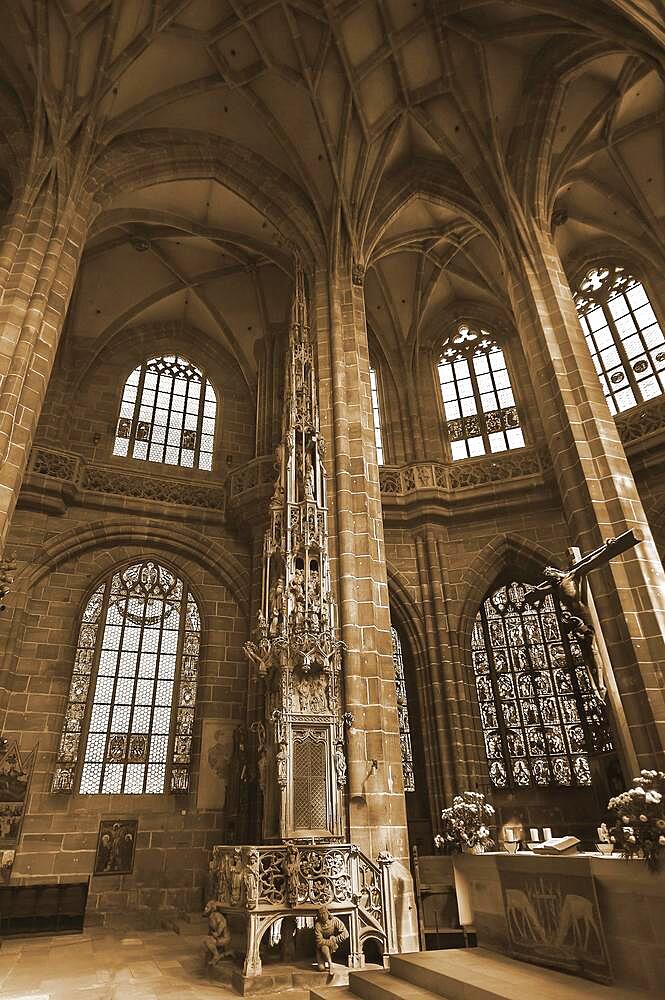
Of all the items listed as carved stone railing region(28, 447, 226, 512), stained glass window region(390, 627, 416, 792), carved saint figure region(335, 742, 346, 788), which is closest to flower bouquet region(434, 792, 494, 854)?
carved saint figure region(335, 742, 346, 788)

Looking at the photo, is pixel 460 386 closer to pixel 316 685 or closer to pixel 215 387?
pixel 215 387

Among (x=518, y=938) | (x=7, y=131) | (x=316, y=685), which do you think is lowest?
(x=518, y=938)

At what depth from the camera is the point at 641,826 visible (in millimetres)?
4578

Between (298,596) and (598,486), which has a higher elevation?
(598,486)

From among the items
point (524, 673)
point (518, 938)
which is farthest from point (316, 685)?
point (524, 673)

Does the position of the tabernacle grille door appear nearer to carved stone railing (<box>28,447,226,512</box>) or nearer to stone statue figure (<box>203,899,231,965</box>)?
stone statue figure (<box>203,899,231,965</box>)

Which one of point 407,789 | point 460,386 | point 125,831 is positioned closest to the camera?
point 125,831

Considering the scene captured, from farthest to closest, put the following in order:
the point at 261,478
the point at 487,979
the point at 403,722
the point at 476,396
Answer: the point at 476,396, the point at 261,478, the point at 403,722, the point at 487,979

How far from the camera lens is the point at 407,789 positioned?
43.0 feet

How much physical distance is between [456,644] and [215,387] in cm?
935

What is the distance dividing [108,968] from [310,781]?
2.84 meters

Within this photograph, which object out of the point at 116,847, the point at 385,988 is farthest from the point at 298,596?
the point at 116,847

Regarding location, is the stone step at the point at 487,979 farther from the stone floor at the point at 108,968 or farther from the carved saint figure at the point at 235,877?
the carved saint figure at the point at 235,877

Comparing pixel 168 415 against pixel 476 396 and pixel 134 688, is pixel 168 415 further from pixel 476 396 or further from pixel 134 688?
pixel 476 396
